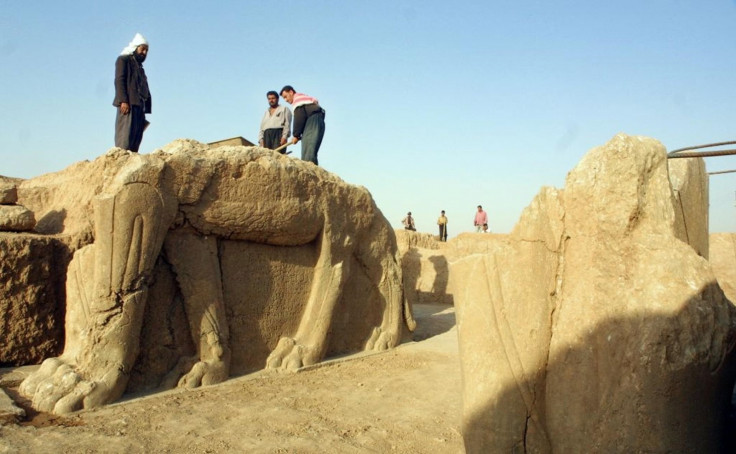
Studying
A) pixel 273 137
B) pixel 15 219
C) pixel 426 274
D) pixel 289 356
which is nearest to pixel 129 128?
pixel 15 219

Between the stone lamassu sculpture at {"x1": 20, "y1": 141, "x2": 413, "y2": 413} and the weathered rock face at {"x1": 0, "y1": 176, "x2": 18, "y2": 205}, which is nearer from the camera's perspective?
the stone lamassu sculpture at {"x1": 20, "y1": 141, "x2": 413, "y2": 413}

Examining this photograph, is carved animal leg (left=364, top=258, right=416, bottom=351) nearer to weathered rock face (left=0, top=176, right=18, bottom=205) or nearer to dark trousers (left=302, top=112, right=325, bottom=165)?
dark trousers (left=302, top=112, right=325, bottom=165)

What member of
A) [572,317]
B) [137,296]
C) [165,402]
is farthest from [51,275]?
[572,317]

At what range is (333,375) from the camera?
16.4 feet

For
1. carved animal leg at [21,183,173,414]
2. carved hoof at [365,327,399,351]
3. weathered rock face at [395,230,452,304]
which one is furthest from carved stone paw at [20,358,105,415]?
weathered rock face at [395,230,452,304]

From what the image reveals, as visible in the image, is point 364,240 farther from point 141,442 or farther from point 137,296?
point 141,442

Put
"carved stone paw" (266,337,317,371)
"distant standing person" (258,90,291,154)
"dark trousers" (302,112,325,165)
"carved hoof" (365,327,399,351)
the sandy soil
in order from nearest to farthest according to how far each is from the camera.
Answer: the sandy soil → "carved stone paw" (266,337,317,371) → "carved hoof" (365,327,399,351) → "dark trousers" (302,112,325,165) → "distant standing person" (258,90,291,154)

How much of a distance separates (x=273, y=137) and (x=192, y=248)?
289 centimetres

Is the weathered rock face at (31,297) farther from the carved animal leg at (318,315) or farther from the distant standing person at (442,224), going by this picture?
the distant standing person at (442,224)

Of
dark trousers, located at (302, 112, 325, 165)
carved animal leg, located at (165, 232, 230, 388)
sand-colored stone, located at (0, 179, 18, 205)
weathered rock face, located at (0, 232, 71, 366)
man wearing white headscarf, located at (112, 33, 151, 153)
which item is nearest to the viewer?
weathered rock face, located at (0, 232, 71, 366)

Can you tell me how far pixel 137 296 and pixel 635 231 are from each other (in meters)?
3.34

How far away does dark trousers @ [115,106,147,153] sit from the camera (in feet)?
17.6

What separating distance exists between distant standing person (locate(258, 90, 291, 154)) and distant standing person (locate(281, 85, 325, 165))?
0.18 m

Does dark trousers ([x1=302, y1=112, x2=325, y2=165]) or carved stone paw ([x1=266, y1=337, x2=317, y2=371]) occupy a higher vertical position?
dark trousers ([x1=302, y1=112, x2=325, y2=165])
